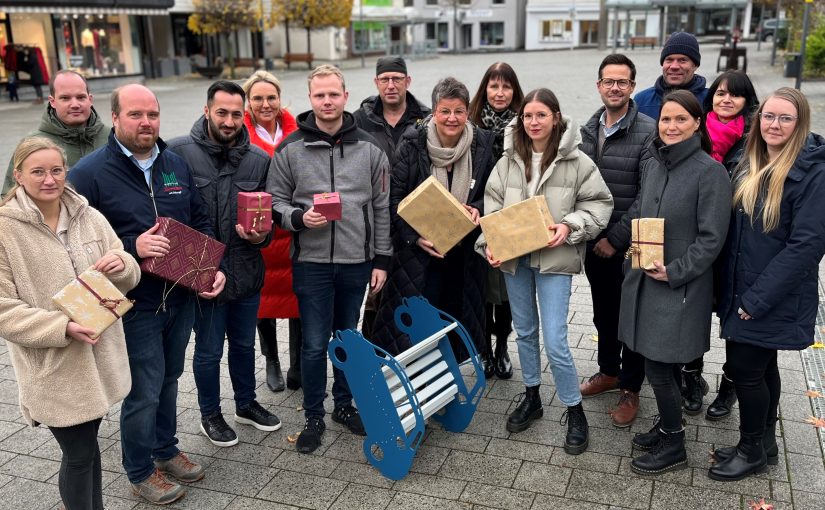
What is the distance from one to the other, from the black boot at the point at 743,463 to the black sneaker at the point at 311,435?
7.29 ft

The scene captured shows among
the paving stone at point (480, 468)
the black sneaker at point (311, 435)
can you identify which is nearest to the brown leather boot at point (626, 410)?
the paving stone at point (480, 468)

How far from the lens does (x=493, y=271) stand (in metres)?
5.09

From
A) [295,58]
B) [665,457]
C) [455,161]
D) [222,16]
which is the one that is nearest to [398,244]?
[455,161]

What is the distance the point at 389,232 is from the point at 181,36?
35770 mm

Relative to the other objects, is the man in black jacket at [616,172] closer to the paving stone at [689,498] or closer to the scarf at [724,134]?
the scarf at [724,134]

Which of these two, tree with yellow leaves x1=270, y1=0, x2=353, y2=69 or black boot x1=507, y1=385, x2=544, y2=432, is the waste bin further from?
black boot x1=507, y1=385, x2=544, y2=432

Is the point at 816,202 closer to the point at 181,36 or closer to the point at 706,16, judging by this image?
the point at 181,36

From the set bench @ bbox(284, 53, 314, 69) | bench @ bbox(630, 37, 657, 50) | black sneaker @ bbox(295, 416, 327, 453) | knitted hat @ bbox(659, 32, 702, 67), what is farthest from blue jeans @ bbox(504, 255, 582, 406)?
bench @ bbox(630, 37, 657, 50)

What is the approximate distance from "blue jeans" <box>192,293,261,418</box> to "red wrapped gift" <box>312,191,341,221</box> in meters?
0.73

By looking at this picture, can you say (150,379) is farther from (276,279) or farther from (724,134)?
(724,134)

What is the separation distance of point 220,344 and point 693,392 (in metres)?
2.98

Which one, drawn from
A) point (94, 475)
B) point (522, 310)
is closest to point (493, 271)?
point (522, 310)

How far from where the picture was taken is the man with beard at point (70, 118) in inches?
161

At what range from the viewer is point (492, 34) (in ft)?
196
